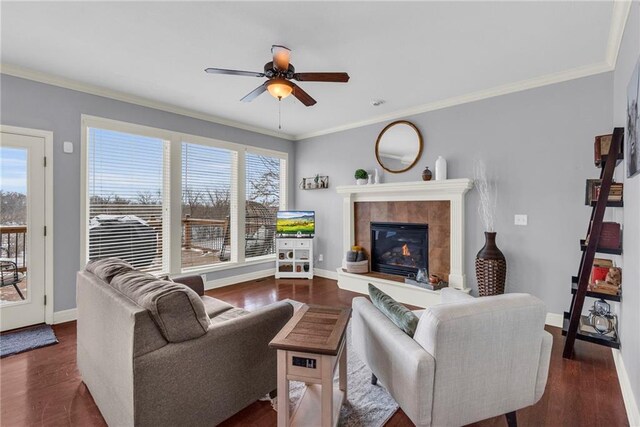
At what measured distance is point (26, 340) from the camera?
283cm

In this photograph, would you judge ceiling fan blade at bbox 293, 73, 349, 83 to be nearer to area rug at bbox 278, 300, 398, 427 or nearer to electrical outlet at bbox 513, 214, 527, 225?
area rug at bbox 278, 300, 398, 427

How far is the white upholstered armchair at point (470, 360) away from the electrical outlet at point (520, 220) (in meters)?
2.18

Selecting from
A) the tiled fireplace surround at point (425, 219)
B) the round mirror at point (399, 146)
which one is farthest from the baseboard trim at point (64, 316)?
the round mirror at point (399, 146)

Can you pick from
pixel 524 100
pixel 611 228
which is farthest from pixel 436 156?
pixel 611 228

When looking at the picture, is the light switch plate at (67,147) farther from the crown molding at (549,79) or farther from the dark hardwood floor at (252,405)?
the crown molding at (549,79)

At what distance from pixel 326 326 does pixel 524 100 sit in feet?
11.0

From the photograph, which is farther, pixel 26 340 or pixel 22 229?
pixel 22 229

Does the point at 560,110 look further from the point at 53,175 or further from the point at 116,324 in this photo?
the point at 53,175

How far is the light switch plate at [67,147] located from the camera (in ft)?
10.8

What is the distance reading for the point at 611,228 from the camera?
2.39m

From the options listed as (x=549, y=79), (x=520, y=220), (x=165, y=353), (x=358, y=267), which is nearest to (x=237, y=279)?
(x=358, y=267)

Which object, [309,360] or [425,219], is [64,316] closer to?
[309,360]

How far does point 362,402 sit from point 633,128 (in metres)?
2.40

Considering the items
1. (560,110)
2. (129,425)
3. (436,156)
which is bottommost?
(129,425)
